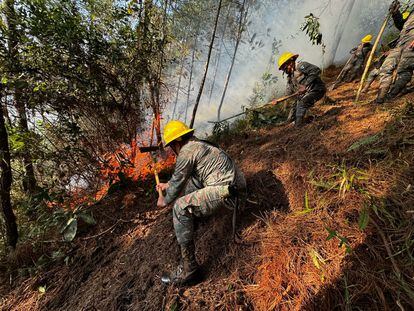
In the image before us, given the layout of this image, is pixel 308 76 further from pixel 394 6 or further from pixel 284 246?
pixel 284 246

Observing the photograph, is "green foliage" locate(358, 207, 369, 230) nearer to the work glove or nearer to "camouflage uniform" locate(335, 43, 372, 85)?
the work glove

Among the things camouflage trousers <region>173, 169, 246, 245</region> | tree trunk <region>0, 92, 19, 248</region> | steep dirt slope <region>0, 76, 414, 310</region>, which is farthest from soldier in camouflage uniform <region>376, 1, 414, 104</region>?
tree trunk <region>0, 92, 19, 248</region>

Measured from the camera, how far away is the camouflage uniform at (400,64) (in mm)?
3876

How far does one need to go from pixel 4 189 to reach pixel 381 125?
5.77 m

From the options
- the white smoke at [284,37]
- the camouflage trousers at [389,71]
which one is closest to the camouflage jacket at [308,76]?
the camouflage trousers at [389,71]

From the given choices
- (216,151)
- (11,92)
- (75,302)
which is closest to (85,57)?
(11,92)

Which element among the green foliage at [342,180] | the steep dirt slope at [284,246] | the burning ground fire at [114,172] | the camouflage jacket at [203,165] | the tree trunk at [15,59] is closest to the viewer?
the steep dirt slope at [284,246]

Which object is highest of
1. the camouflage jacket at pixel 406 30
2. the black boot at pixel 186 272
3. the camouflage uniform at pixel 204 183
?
the camouflage jacket at pixel 406 30

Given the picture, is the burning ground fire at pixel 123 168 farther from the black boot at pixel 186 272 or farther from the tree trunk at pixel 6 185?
the black boot at pixel 186 272

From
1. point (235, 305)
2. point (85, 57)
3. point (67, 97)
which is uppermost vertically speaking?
point (85, 57)

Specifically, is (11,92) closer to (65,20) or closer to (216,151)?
(65,20)

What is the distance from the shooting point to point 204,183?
2693mm

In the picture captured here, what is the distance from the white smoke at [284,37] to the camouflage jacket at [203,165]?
9.86m

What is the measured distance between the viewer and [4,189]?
349 centimetres
